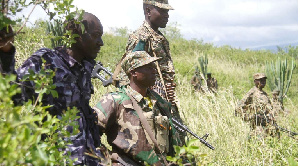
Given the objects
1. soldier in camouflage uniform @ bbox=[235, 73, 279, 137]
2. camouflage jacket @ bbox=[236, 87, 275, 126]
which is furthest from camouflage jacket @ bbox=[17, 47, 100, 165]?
camouflage jacket @ bbox=[236, 87, 275, 126]

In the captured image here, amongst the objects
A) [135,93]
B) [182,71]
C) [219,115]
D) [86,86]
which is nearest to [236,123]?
[219,115]

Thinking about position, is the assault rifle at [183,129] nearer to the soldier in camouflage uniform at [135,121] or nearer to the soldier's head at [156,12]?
the soldier in camouflage uniform at [135,121]

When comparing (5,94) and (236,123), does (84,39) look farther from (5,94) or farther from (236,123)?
(236,123)

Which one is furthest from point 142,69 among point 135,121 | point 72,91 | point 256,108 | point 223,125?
point 256,108

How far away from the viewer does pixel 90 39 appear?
2.76 metres

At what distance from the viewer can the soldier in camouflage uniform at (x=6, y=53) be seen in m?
1.98

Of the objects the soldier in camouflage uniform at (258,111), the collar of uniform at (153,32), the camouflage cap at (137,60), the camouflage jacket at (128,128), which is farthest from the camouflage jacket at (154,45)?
the soldier in camouflage uniform at (258,111)

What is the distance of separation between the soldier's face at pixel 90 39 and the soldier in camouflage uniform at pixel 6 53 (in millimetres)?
728

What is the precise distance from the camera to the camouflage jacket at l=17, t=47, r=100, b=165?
8.14 feet

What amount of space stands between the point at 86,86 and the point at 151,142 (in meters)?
0.63

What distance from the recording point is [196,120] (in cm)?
607

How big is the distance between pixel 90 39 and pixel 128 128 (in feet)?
2.24

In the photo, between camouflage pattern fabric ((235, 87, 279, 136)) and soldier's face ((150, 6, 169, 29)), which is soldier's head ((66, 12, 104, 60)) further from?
camouflage pattern fabric ((235, 87, 279, 136))

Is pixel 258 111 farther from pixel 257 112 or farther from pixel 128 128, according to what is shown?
pixel 128 128
